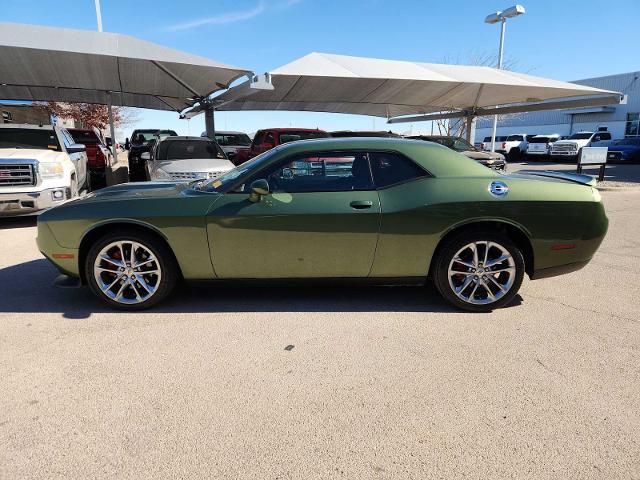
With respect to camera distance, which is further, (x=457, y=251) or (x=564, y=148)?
(x=564, y=148)

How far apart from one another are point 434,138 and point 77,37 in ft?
36.0

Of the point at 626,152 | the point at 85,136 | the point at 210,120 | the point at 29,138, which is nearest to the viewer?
the point at 29,138

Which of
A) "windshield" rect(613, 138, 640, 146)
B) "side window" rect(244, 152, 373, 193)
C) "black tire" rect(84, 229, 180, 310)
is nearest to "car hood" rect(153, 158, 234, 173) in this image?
"black tire" rect(84, 229, 180, 310)

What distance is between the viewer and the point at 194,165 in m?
9.06

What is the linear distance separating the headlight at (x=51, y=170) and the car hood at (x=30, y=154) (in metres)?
0.09

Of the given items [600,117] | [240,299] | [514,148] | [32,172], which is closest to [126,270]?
[240,299]

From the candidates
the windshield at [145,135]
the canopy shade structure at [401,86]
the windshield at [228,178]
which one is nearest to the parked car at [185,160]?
the canopy shade structure at [401,86]

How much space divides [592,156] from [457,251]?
12290mm

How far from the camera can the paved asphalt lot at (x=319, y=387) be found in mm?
2025

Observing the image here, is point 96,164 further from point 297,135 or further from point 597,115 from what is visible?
point 597,115

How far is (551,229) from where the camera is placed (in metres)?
3.63

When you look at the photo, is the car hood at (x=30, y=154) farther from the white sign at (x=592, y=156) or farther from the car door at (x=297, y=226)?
the white sign at (x=592, y=156)

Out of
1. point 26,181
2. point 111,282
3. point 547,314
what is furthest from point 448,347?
point 26,181

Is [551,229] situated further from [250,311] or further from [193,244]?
[193,244]
